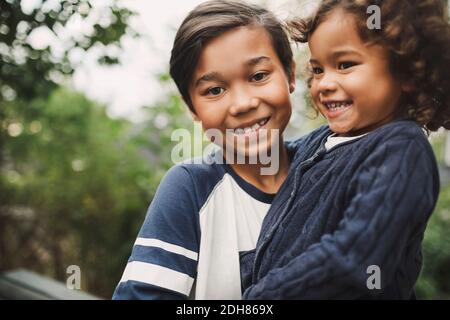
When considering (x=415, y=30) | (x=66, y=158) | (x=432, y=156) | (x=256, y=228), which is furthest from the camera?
(x=66, y=158)

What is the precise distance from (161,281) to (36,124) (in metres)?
3.23

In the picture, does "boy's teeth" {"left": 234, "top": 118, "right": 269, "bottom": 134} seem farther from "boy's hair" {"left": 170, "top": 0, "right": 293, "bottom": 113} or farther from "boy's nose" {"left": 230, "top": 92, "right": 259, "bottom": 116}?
"boy's hair" {"left": 170, "top": 0, "right": 293, "bottom": 113}

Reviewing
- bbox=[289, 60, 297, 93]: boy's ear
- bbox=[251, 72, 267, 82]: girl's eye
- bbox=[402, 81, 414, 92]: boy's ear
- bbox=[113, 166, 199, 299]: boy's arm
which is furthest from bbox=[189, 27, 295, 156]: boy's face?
bbox=[402, 81, 414, 92]: boy's ear

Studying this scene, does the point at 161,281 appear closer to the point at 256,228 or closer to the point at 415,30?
the point at 256,228

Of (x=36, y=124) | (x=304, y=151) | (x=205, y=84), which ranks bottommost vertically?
(x=304, y=151)

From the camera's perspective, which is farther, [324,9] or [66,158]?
[66,158]

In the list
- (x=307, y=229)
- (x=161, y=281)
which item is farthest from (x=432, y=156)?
(x=161, y=281)

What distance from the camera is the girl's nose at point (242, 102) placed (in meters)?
1.49

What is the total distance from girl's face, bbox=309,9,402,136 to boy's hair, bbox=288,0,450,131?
3cm

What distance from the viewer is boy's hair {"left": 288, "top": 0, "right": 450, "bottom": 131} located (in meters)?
1.30

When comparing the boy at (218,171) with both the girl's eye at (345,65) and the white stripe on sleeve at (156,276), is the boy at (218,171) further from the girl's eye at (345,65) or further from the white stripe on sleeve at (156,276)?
the girl's eye at (345,65)

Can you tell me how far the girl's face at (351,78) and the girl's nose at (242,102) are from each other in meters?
0.23

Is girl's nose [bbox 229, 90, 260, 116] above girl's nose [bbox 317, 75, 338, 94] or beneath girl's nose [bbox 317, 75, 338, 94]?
above
